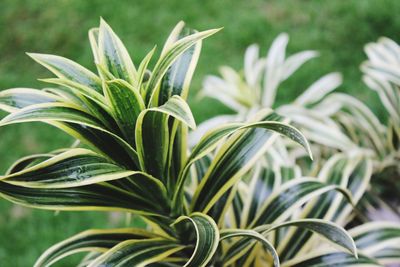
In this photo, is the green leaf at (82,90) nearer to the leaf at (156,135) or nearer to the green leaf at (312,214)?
the leaf at (156,135)

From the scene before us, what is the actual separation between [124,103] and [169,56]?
Answer: 12 cm

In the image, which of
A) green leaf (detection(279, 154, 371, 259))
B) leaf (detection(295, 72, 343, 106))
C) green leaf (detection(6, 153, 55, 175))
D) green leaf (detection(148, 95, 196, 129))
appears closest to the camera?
green leaf (detection(148, 95, 196, 129))

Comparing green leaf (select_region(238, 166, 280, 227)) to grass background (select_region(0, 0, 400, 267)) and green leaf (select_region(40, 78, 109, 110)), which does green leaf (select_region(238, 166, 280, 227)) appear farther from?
grass background (select_region(0, 0, 400, 267))

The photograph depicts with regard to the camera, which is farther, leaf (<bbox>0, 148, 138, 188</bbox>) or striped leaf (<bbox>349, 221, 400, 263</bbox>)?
striped leaf (<bbox>349, 221, 400, 263</bbox>)

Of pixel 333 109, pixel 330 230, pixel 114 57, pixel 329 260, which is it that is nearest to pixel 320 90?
pixel 333 109

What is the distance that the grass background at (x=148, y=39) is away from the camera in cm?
270

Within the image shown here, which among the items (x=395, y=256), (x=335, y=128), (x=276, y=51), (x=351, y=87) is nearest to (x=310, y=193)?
(x=395, y=256)

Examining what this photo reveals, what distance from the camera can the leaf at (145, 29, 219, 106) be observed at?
0.93 m

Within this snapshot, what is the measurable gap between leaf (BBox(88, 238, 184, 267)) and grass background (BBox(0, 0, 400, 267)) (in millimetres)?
1555

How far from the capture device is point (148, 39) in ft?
11.4

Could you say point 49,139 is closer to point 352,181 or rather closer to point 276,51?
point 276,51

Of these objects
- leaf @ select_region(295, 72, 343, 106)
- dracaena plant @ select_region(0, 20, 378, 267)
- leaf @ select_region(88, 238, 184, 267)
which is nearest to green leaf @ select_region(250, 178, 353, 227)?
dracaena plant @ select_region(0, 20, 378, 267)

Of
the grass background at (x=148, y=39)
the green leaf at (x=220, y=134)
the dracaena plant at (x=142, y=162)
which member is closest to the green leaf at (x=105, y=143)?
the dracaena plant at (x=142, y=162)

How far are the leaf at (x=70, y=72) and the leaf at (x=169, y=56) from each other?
3.8 inches
